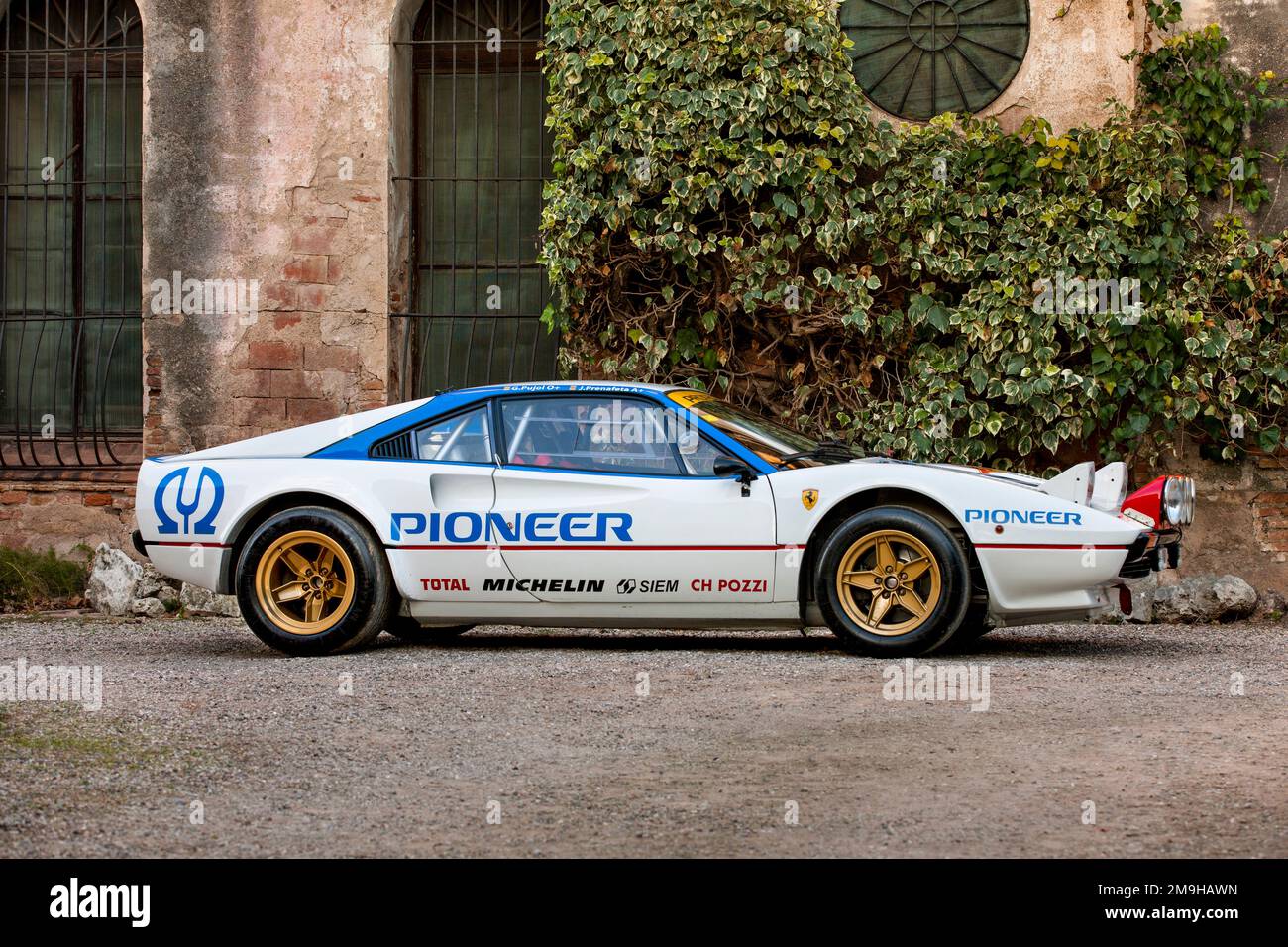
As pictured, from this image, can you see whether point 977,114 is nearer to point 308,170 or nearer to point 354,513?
point 308,170

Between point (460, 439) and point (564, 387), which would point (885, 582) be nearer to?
point (564, 387)

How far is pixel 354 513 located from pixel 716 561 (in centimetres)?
181

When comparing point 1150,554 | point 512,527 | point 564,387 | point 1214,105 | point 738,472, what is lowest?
point 1150,554

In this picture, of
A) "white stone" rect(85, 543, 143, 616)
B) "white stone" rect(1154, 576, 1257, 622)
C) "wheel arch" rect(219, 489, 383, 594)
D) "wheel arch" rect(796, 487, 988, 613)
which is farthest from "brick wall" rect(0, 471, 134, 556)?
"white stone" rect(1154, 576, 1257, 622)

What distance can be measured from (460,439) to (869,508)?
6.70 feet

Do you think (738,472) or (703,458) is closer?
(738,472)

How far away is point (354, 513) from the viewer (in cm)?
809

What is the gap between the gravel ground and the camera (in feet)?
14.1

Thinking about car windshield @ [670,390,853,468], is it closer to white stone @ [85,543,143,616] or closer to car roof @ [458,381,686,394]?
car roof @ [458,381,686,394]

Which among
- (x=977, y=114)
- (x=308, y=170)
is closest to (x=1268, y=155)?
(x=977, y=114)

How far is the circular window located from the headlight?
Answer: 455cm

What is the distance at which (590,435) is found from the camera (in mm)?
8086

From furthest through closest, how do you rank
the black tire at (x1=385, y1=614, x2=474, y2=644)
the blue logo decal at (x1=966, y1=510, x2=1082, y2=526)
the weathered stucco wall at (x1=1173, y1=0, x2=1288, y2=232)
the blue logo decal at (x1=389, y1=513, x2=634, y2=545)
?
the weathered stucco wall at (x1=1173, y1=0, x2=1288, y2=232) < the black tire at (x1=385, y1=614, x2=474, y2=644) < the blue logo decal at (x1=389, y1=513, x2=634, y2=545) < the blue logo decal at (x1=966, y1=510, x2=1082, y2=526)

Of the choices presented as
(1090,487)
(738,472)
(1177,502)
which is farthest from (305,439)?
(1177,502)
